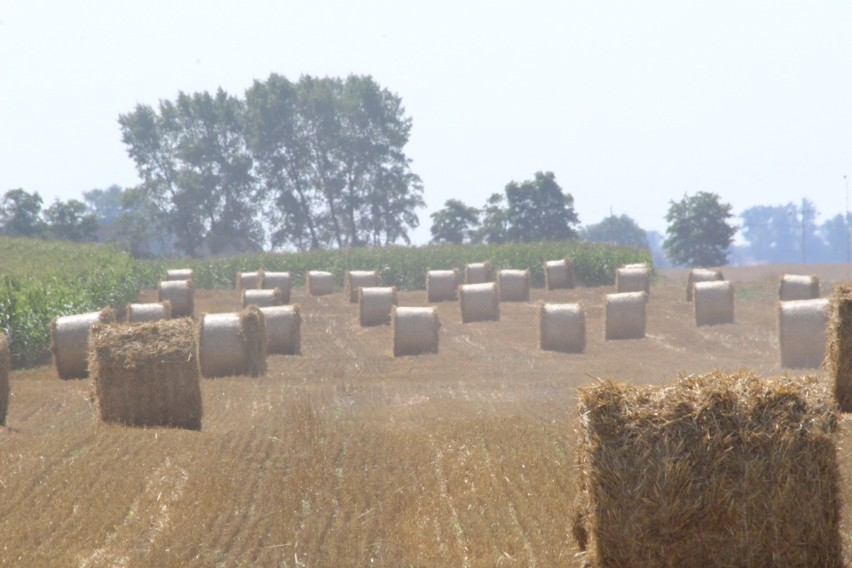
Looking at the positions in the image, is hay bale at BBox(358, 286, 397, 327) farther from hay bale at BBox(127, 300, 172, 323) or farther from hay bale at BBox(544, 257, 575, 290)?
hay bale at BBox(544, 257, 575, 290)

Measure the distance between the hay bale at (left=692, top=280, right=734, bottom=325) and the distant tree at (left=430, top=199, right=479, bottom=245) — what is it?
183 feet

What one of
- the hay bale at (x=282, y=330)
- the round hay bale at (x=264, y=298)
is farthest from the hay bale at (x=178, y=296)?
the hay bale at (x=282, y=330)

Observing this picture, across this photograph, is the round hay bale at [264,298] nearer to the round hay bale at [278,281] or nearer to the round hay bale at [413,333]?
the round hay bale at [278,281]

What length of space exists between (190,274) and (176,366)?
27.2 meters

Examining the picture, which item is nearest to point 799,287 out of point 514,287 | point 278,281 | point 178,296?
point 514,287

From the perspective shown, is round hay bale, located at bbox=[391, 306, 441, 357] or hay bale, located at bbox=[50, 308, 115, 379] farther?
round hay bale, located at bbox=[391, 306, 441, 357]

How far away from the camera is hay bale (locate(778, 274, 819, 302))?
32.6 metres

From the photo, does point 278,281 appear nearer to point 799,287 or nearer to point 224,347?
point 799,287

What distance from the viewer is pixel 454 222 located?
87.9 m

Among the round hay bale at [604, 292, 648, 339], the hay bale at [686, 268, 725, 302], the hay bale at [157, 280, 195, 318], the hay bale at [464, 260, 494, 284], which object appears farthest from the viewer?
the hay bale at [464, 260, 494, 284]

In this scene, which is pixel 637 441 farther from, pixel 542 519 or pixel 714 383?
pixel 542 519

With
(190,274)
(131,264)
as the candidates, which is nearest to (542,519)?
(190,274)

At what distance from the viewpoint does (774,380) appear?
809 centimetres

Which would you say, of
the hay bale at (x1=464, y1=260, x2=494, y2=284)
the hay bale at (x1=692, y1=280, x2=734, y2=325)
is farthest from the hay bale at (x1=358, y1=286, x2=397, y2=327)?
the hay bale at (x1=464, y1=260, x2=494, y2=284)
